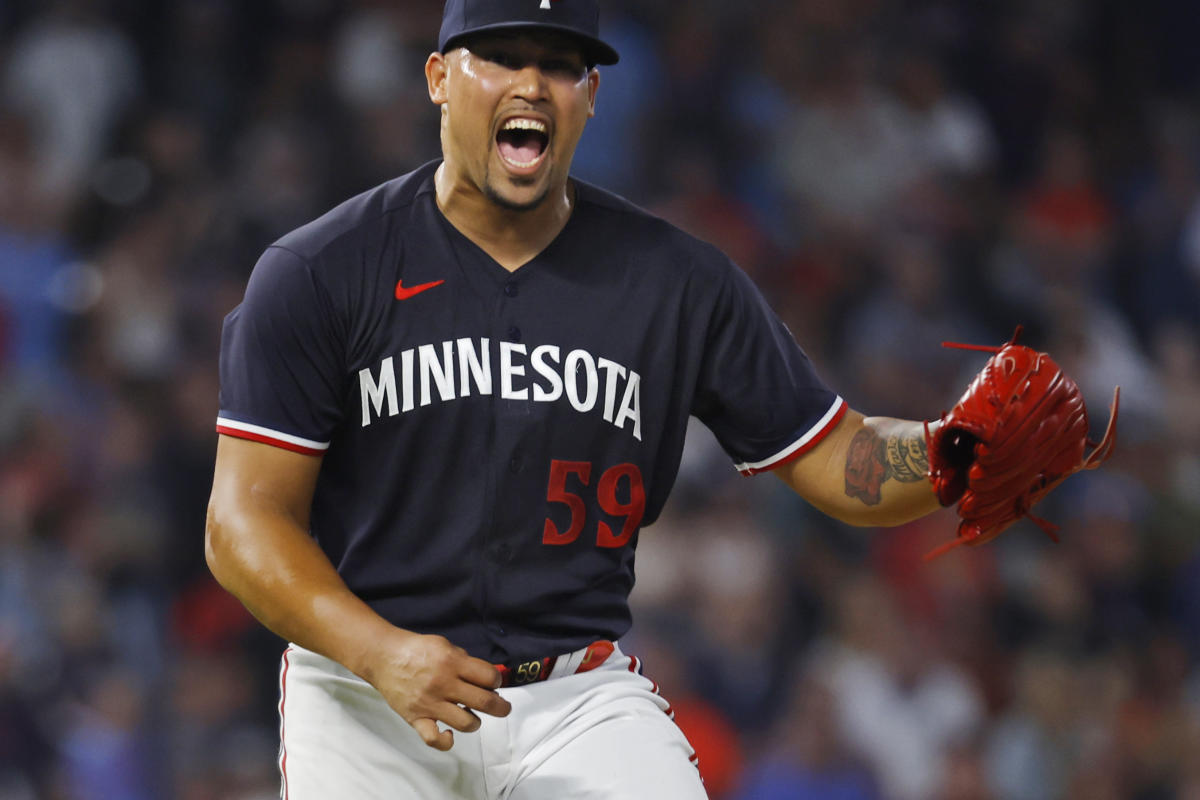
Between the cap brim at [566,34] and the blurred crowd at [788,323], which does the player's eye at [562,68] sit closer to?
the cap brim at [566,34]

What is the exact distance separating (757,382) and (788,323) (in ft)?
12.7

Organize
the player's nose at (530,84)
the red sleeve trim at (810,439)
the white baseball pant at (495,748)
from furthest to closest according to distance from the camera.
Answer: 1. the red sleeve trim at (810,439)
2. the player's nose at (530,84)
3. the white baseball pant at (495,748)

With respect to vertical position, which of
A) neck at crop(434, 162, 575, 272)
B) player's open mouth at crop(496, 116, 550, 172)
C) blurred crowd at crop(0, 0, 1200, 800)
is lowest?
blurred crowd at crop(0, 0, 1200, 800)

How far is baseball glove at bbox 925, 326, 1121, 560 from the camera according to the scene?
8.22ft

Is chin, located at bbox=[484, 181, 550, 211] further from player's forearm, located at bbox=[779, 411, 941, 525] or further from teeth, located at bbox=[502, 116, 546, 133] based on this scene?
player's forearm, located at bbox=[779, 411, 941, 525]

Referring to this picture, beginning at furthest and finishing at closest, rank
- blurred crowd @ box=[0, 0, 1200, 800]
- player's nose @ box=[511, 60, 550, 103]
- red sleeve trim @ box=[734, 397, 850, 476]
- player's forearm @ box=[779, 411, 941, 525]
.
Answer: blurred crowd @ box=[0, 0, 1200, 800], red sleeve trim @ box=[734, 397, 850, 476], player's forearm @ box=[779, 411, 941, 525], player's nose @ box=[511, 60, 550, 103]

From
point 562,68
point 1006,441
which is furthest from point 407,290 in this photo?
point 1006,441

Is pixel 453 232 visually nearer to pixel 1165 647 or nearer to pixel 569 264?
pixel 569 264

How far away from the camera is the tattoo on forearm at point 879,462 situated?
8.87 feet

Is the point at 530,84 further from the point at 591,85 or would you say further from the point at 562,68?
the point at 591,85

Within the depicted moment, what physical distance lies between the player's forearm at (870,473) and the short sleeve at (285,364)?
2.92 feet

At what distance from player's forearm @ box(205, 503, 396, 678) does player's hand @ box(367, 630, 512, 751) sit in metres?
0.06

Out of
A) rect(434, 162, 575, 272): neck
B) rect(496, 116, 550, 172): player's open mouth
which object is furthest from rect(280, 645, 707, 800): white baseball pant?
rect(496, 116, 550, 172): player's open mouth

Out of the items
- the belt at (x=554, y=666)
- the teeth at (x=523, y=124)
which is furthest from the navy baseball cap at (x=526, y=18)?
the belt at (x=554, y=666)
